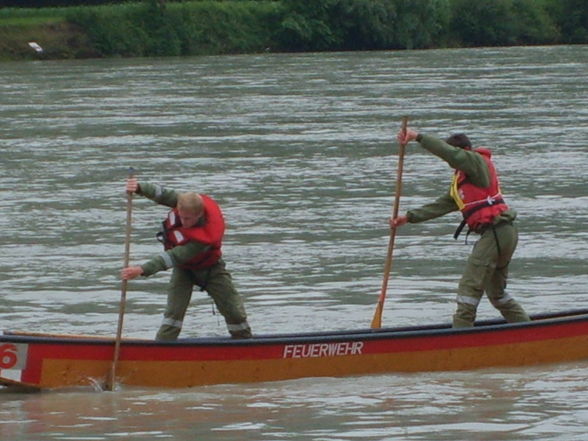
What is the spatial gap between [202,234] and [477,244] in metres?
1.99

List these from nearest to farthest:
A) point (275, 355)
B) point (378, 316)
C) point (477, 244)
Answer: point (275, 355) → point (477, 244) → point (378, 316)

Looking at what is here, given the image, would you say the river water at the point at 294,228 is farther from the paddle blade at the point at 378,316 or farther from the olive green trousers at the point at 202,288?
the paddle blade at the point at 378,316

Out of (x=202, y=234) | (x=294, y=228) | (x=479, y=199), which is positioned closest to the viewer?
(x=202, y=234)

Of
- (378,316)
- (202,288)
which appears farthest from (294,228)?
(202,288)

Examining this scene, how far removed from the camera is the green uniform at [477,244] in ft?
34.3

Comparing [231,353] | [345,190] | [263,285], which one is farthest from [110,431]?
[345,190]

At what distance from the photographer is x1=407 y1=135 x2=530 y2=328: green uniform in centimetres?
1045

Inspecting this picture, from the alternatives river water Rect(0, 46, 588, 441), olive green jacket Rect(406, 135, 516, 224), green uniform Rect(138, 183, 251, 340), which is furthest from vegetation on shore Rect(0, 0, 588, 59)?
green uniform Rect(138, 183, 251, 340)

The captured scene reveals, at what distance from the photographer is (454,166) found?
10469 mm

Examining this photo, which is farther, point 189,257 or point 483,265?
point 483,265

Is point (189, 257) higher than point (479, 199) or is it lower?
lower

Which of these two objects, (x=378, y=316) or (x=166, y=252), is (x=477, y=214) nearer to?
(x=378, y=316)

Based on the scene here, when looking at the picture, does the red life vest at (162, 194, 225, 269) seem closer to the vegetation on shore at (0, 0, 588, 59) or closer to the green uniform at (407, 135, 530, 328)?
the green uniform at (407, 135, 530, 328)

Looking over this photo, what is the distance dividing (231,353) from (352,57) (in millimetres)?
52525
